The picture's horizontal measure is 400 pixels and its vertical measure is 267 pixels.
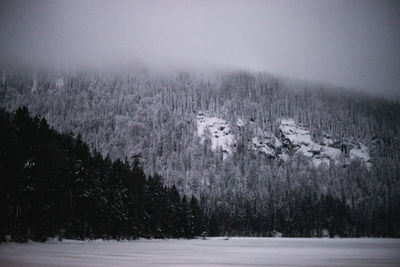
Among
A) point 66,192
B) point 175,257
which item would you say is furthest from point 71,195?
point 175,257

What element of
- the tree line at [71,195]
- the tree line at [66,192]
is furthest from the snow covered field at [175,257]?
the tree line at [71,195]

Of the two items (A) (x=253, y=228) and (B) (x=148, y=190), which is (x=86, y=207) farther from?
(A) (x=253, y=228)

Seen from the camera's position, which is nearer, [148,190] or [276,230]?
[148,190]

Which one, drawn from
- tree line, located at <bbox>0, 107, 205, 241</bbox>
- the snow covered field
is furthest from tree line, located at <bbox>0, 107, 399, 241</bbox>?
the snow covered field

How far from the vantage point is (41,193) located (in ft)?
165

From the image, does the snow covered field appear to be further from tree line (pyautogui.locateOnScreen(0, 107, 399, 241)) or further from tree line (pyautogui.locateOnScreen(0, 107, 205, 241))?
tree line (pyautogui.locateOnScreen(0, 107, 399, 241))

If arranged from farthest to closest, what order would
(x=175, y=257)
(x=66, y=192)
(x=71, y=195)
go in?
(x=71, y=195) → (x=66, y=192) → (x=175, y=257)

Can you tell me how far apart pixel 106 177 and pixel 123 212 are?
794cm

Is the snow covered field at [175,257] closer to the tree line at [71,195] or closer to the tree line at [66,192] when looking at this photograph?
the tree line at [66,192]

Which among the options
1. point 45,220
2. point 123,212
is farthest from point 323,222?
point 45,220

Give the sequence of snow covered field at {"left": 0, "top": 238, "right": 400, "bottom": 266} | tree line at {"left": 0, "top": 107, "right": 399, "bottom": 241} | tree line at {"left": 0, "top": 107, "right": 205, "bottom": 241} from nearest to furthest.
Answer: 1. snow covered field at {"left": 0, "top": 238, "right": 400, "bottom": 266}
2. tree line at {"left": 0, "top": 107, "right": 205, "bottom": 241}
3. tree line at {"left": 0, "top": 107, "right": 399, "bottom": 241}

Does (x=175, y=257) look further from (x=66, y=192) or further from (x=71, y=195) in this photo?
(x=71, y=195)

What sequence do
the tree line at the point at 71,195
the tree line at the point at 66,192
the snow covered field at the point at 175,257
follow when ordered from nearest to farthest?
the snow covered field at the point at 175,257
the tree line at the point at 66,192
the tree line at the point at 71,195

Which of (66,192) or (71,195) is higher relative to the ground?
(66,192)
